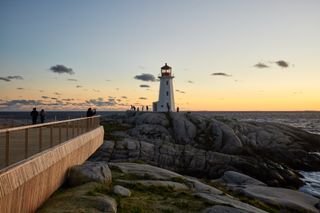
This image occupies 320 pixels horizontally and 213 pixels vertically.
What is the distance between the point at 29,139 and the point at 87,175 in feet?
13.5

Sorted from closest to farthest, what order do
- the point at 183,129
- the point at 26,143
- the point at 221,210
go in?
the point at 26,143
the point at 221,210
the point at 183,129

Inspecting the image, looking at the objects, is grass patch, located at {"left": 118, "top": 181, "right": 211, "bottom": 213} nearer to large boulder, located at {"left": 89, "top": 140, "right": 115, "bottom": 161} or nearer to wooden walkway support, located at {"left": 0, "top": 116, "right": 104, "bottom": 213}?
wooden walkway support, located at {"left": 0, "top": 116, "right": 104, "bottom": 213}

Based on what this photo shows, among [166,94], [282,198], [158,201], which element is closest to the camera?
[158,201]

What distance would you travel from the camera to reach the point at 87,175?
15.4 metres

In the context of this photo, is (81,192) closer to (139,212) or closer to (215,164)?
(139,212)

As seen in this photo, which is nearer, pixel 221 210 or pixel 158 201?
pixel 221 210

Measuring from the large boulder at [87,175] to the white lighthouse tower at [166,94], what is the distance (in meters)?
57.4

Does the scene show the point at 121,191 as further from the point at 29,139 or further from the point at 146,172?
the point at 146,172

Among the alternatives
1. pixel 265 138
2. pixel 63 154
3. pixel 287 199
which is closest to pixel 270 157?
pixel 265 138

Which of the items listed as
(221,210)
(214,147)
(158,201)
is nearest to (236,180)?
(158,201)

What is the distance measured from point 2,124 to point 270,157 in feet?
116

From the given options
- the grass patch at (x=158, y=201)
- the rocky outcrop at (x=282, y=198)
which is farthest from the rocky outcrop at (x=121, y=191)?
the rocky outcrop at (x=282, y=198)

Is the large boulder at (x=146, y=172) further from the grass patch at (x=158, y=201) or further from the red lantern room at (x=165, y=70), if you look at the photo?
the red lantern room at (x=165, y=70)

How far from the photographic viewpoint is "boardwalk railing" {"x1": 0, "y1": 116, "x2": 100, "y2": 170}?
9776mm
